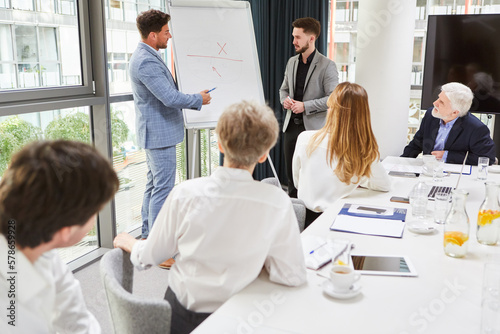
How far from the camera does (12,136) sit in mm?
3004

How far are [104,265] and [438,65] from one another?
364 centimetres

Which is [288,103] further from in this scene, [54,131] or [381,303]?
[381,303]

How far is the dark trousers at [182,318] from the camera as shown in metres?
1.57

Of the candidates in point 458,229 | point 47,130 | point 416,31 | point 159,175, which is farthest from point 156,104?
point 416,31

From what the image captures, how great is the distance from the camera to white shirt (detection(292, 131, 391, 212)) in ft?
8.55

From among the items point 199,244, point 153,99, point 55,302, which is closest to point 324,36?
point 153,99

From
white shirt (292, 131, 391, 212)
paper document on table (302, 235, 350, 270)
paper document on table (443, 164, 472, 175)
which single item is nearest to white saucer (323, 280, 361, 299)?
paper document on table (302, 235, 350, 270)

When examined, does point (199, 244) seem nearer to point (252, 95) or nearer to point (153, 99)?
point (153, 99)

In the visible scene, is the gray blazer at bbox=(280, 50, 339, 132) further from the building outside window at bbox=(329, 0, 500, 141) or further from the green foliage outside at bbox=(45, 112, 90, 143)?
the green foliage outside at bbox=(45, 112, 90, 143)

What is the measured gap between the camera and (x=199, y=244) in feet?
4.94

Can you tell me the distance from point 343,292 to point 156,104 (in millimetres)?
2300

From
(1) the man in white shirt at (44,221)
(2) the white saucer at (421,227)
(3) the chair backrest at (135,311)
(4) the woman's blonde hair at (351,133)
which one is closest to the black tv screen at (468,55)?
(4) the woman's blonde hair at (351,133)

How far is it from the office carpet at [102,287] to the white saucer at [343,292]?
152 centimetres

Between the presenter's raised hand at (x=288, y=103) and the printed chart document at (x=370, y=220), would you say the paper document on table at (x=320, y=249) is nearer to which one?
the printed chart document at (x=370, y=220)
